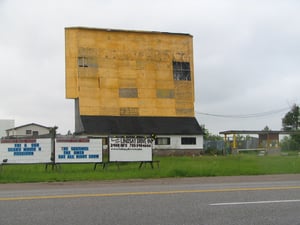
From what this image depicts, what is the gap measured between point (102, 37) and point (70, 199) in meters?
45.8

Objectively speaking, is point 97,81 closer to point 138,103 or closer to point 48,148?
point 138,103

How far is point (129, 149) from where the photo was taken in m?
25.5

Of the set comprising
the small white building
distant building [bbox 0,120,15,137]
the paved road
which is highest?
distant building [bbox 0,120,15,137]

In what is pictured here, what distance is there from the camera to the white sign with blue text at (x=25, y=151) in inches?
933

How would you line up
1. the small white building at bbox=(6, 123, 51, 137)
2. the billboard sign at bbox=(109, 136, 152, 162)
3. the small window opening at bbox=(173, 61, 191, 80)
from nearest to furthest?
the billboard sign at bbox=(109, 136, 152, 162) → the small window opening at bbox=(173, 61, 191, 80) → the small white building at bbox=(6, 123, 51, 137)

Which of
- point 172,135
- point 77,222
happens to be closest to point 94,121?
point 172,135

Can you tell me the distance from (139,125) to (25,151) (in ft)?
98.8

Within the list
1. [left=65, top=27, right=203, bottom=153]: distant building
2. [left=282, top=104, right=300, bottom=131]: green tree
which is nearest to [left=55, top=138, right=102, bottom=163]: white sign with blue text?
[left=65, top=27, right=203, bottom=153]: distant building

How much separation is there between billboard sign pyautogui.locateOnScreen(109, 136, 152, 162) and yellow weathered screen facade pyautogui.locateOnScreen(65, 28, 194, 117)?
2795 centimetres

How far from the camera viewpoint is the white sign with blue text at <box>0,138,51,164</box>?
77.7 feet

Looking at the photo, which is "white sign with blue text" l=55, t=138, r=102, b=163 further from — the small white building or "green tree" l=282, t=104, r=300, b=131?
"green tree" l=282, t=104, r=300, b=131

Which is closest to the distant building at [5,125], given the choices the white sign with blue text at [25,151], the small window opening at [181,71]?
the small window opening at [181,71]

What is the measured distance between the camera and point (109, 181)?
19969 millimetres

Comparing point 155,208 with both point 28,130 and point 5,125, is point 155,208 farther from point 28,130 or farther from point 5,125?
point 5,125
